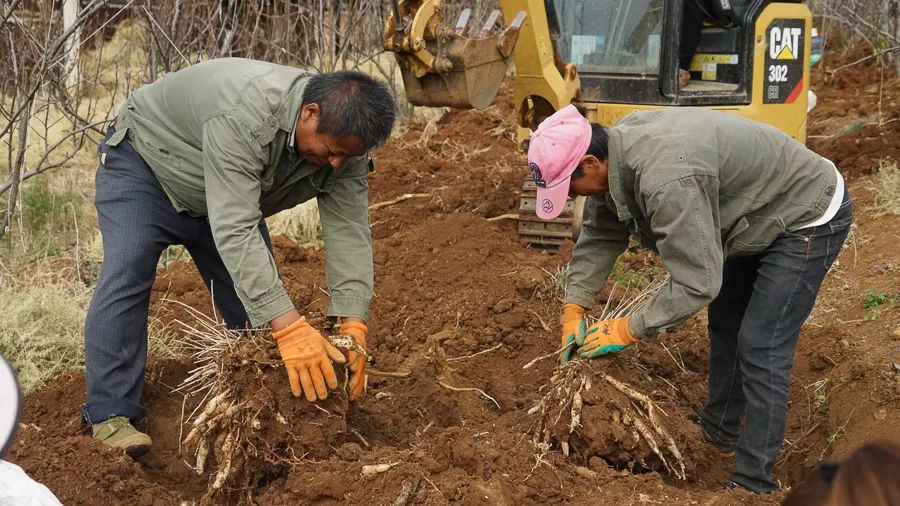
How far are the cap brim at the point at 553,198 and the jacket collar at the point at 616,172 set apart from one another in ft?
0.49

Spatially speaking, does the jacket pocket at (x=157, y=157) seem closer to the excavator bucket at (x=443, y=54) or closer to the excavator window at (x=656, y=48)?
the excavator bucket at (x=443, y=54)

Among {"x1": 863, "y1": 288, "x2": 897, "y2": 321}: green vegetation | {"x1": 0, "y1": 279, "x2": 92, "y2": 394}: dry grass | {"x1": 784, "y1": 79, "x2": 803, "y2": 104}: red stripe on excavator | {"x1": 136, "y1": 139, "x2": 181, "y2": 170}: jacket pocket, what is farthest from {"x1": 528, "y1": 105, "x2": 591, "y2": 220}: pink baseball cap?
{"x1": 784, "y1": 79, "x2": 803, "y2": 104}: red stripe on excavator

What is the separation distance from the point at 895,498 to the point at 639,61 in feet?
17.9

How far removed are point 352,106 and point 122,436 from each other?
5.17ft

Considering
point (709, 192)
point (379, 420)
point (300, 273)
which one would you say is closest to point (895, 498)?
point (709, 192)

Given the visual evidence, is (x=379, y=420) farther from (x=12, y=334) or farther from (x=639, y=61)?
(x=639, y=61)

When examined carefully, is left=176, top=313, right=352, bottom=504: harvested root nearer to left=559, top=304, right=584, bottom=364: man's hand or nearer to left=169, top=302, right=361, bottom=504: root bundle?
left=169, top=302, right=361, bottom=504: root bundle

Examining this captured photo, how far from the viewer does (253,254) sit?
345 cm

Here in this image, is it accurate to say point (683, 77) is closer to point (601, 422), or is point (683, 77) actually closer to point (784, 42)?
point (784, 42)

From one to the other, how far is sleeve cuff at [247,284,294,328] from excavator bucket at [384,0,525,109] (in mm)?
2683

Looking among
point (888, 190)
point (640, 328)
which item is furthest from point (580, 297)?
point (888, 190)

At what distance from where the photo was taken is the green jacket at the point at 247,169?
11.3 ft

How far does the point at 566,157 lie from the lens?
11.2ft

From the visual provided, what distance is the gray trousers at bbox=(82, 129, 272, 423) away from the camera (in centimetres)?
379
